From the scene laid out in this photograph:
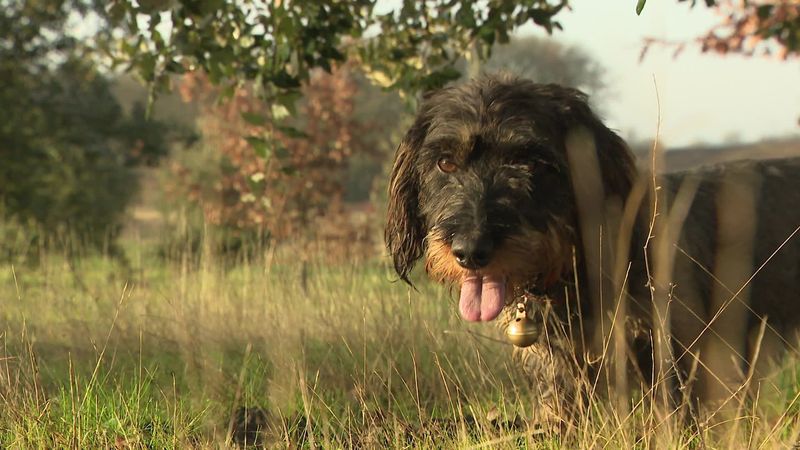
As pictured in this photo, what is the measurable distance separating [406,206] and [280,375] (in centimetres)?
93

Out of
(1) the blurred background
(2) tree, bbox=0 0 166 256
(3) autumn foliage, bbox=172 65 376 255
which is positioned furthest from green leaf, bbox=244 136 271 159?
(3) autumn foliage, bbox=172 65 376 255

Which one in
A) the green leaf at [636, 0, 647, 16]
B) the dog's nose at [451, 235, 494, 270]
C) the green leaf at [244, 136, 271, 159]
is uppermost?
the green leaf at [636, 0, 647, 16]

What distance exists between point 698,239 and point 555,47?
43.8m

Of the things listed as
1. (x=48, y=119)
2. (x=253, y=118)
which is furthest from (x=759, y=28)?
(x=48, y=119)

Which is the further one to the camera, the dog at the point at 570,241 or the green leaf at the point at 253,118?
the green leaf at the point at 253,118

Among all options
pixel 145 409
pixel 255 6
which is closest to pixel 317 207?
pixel 255 6

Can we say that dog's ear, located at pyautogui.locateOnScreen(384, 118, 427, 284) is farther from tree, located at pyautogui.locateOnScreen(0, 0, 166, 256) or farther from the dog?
tree, located at pyautogui.locateOnScreen(0, 0, 166, 256)

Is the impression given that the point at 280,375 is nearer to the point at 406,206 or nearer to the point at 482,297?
the point at 406,206

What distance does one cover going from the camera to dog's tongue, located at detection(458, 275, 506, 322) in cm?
354

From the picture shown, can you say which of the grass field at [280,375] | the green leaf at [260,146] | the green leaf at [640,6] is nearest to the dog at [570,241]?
the grass field at [280,375]

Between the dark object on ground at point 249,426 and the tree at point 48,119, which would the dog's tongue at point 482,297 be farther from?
the tree at point 48,119

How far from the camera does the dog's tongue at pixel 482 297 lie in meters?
3.54

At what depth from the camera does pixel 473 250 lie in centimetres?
334

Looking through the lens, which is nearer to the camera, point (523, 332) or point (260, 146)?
point (523, 332)
